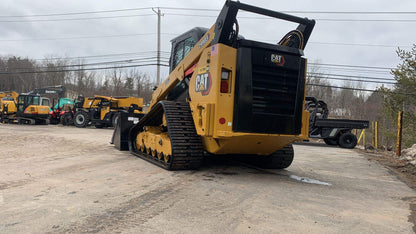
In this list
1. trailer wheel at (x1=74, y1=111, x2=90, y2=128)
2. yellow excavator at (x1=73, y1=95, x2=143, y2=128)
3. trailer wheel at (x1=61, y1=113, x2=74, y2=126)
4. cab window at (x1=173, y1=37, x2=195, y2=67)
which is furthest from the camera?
trailer wheel at (x1=61, y1=113, x2=74, y2=126)

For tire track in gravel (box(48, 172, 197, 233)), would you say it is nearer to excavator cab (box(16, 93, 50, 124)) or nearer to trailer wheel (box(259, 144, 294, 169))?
trailer wheel (box(259, 144, 294, 169))

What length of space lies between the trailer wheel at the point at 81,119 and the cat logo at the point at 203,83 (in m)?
18.0

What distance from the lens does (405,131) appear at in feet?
48.3

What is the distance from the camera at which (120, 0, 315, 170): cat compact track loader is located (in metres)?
4.74

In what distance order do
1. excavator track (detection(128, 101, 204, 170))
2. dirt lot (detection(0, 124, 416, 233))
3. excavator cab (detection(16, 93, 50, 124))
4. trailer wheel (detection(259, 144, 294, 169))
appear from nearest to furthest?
1. dirt lot (detection(0, 124, 416, 233))
2. excavator track (detection(128, 101, 204, 170))
3. trailer wheel (detection(259, 144, 294, 169))
4. excavator cab (detection(16, 93, 50, 124))

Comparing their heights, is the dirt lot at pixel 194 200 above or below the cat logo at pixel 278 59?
below

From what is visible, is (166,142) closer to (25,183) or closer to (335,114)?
(25,183)

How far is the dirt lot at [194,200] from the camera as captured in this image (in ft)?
9.66

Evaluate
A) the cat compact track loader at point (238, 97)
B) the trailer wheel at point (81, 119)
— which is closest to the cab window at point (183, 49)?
the cat compact track loader at point (238, 97)

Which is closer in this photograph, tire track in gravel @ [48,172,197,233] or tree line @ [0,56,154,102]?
tire track in gravel @ [48,172,197,233]

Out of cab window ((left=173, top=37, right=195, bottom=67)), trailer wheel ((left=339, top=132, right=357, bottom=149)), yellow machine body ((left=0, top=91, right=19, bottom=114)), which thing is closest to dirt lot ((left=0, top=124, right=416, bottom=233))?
cab window ((left=173, top=37, right=195, bottom=67))

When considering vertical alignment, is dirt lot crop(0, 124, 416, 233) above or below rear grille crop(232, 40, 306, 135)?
below

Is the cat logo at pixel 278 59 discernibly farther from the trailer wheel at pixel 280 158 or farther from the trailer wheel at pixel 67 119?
the trailer wheel at pixel 67 119

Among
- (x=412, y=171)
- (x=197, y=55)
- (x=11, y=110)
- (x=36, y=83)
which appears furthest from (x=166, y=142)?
(x=36, y=83)
